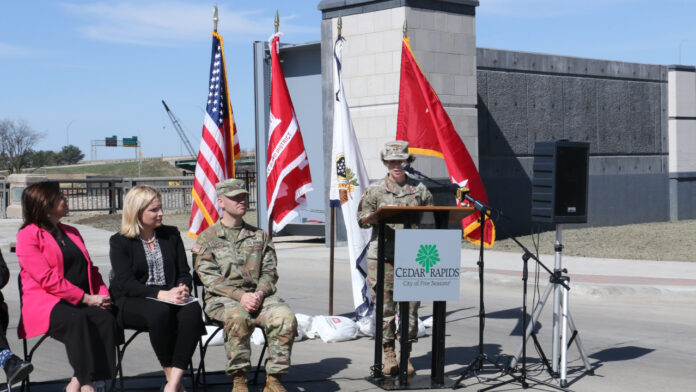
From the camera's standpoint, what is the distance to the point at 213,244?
7.00 metres

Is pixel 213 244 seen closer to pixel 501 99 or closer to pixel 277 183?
pixel 277 183

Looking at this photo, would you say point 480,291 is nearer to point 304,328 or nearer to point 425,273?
point 425,273

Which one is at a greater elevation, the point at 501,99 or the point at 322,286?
the point at 501,99

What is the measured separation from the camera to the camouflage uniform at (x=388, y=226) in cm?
742

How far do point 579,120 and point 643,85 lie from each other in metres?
3.05

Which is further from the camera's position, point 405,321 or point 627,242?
point 627,242

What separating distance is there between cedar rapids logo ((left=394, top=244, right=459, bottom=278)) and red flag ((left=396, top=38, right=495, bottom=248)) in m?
2.76

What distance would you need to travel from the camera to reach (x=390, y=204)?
770 cm

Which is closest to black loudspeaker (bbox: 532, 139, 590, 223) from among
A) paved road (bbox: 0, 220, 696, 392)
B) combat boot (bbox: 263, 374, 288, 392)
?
paved road (bbox: 0, 220, 696, 392)

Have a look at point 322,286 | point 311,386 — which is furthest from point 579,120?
point 311,386

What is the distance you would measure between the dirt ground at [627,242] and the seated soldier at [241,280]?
30.1ft

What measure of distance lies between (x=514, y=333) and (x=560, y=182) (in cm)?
282

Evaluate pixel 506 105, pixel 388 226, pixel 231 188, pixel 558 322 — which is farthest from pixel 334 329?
pixel 506 105

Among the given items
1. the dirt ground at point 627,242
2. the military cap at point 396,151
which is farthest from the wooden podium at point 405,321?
the dirt ground at point 627,242
